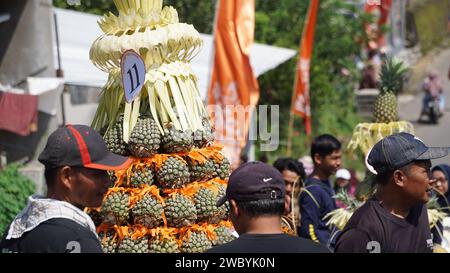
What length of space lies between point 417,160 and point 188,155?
4.79ft

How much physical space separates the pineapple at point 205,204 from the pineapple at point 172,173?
0.13 m

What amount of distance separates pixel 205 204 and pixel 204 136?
1.44ft

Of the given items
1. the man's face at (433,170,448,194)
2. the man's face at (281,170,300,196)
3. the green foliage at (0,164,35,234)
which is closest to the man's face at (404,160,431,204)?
the man's face at (281,170,300,196)

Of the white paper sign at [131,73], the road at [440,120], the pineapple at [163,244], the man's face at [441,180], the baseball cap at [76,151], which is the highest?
the white paper sign at [131,73]

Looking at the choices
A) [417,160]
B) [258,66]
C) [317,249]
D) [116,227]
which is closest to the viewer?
[317,249]

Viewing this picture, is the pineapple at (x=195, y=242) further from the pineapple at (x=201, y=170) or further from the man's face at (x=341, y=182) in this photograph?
the man's face at (x=341, y=182)

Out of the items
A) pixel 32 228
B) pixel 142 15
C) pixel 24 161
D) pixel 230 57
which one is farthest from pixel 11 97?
pixel 32 228

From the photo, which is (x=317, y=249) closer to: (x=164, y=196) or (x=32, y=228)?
(x=32, y=228)

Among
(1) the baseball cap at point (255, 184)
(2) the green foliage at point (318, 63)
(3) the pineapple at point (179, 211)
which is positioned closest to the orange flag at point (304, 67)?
(2) the green foliage at point (318, 63)

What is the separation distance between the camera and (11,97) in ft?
34.6

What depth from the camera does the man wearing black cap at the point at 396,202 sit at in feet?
14.2

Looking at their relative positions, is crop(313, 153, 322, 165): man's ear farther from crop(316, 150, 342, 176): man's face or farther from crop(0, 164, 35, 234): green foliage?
crop(0, 164, 35, 234): green foliage

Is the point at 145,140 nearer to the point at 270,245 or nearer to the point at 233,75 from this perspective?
the point at 270,245

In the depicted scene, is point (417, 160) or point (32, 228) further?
point (417, 160)
